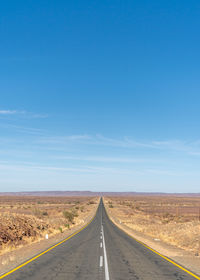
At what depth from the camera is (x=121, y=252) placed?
17.3 m

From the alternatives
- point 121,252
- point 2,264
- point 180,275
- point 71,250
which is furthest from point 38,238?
point 180,275

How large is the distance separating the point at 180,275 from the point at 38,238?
1580cm

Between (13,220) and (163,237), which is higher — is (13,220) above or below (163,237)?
above

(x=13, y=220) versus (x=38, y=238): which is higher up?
(x=13, y=220)

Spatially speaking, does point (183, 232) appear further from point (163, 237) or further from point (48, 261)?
point (48, 261)

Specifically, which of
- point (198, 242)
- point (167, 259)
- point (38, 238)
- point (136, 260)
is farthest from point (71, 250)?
point (198, 242)

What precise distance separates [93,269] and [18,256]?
18.5 ft

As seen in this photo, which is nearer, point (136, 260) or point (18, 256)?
point (136, 260)

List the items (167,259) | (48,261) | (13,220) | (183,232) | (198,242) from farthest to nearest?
(183,232) < (13,220) < (198,242) < (167,259) < (48,261)

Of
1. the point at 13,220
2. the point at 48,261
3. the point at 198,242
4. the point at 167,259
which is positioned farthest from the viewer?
the point at 13,220

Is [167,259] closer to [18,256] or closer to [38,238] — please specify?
[18,256]

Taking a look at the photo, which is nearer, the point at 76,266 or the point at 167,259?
the point at 76,266

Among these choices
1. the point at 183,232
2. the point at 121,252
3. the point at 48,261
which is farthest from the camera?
the point at 183,232

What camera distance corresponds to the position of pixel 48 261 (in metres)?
13.8
